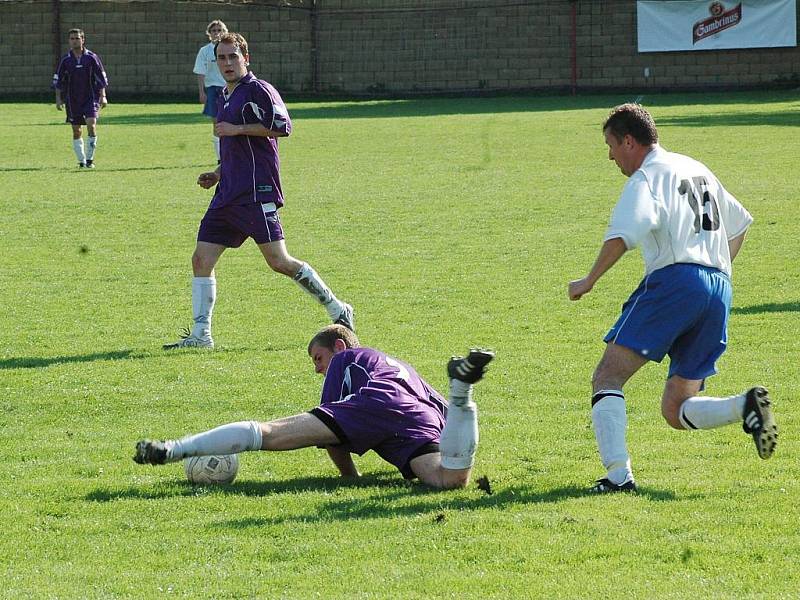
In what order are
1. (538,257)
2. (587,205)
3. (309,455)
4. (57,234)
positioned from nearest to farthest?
(309,455)
(538,257)
(57,234)
(587,205)

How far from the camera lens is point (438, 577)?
4797mm

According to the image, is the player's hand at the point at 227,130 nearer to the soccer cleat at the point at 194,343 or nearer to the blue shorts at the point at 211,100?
the soccer cleat at the point at 194,343

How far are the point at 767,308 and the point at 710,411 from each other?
5.16m

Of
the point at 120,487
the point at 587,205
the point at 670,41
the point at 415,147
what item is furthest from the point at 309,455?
the point at 670,41

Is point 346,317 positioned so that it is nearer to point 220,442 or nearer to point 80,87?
point 220,442

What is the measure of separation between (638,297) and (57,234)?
10.7 metres

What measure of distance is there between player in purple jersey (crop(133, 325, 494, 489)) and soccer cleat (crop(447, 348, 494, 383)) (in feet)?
0.36

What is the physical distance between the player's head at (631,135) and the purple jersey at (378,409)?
152cm

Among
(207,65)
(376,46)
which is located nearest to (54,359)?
(207,65)

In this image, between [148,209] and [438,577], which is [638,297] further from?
[148,209]

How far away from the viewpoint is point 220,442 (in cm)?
609

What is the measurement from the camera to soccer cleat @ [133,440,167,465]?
5.96 metres

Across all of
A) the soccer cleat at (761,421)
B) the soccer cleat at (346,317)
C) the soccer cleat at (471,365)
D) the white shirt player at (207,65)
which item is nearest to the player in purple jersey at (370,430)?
the soccer cleat at (471,365)

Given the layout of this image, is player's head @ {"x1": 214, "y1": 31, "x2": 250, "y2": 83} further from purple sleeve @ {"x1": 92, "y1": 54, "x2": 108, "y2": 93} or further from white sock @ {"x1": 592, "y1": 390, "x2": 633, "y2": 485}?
purple sleeve @ {"x1": 92, "y1": 54, "x2": 108, "y2": 93}
